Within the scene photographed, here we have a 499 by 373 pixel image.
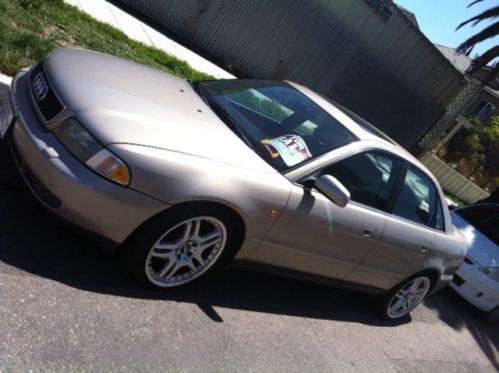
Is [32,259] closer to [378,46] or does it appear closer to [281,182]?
[281,182]

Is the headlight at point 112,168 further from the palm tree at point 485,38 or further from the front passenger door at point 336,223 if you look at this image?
the palm tree at point 485,38

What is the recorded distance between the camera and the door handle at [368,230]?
4.37m

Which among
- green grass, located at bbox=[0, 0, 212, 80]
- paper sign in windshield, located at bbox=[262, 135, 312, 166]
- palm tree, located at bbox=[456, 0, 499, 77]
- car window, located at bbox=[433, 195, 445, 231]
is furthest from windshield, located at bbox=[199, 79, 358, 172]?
palm tree, located at bbox=[456, 0, 499, 77]

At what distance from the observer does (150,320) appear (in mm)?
3441

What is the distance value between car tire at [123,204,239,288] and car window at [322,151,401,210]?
988 mm

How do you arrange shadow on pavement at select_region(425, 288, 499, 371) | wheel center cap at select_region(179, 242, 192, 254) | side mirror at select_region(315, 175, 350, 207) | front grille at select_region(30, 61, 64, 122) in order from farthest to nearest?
shadow on pavement at select_region(425, 288, 499, 371) → side mirror at select_region(315, 175, 350, 207) → wheel center cap at select_region(179, 242, 192, 254) → front grille at select_region(30, 61, 64, 122)

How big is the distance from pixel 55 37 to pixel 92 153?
4243 mm

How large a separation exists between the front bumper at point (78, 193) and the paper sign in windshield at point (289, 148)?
3.62 ft

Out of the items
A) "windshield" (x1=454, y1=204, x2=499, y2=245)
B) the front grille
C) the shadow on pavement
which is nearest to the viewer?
the front grille

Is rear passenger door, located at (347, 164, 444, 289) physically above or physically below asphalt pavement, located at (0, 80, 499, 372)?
above

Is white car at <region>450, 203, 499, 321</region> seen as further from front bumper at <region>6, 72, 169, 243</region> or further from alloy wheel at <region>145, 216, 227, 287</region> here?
front bumper at <region>6, 72, 169, 243</region>

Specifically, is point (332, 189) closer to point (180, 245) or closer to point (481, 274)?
point (180, 245)

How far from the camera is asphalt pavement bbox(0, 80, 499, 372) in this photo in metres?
2.94

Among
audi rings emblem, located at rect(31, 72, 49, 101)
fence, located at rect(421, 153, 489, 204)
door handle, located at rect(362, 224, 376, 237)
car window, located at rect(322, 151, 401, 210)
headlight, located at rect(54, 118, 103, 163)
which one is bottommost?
fence, located at rect(421, 153, 489, 204)
